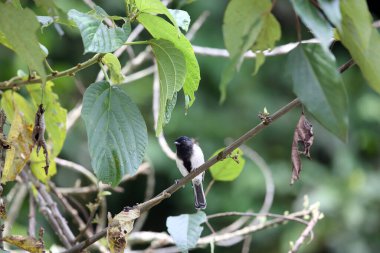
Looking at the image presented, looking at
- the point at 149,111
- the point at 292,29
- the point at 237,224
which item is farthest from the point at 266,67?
the point at 237,224

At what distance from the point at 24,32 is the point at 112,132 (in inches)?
13.3

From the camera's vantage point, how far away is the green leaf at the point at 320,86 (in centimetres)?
105

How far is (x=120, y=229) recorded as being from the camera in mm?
1532

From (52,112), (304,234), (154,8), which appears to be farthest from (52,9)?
(304,234)

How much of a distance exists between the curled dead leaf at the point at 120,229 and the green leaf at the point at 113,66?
336 mm

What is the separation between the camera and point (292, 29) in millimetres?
8875

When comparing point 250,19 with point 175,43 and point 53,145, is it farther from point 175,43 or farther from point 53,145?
point 53,145

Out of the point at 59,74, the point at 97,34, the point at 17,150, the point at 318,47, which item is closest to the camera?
the point at 318,47

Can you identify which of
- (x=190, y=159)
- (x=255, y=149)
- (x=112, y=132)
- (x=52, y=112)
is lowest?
(x=255, y=149)

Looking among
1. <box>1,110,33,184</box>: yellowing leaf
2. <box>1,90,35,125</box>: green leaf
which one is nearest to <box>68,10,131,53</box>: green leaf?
<box>1,110,33,184</box>: yellowing leaf

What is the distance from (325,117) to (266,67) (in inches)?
310

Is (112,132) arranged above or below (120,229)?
above

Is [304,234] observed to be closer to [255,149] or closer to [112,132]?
[112,132]

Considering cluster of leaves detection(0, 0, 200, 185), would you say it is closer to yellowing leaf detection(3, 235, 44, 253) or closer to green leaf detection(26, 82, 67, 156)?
yellowing leaf detection(3, 235, 44, 253)
